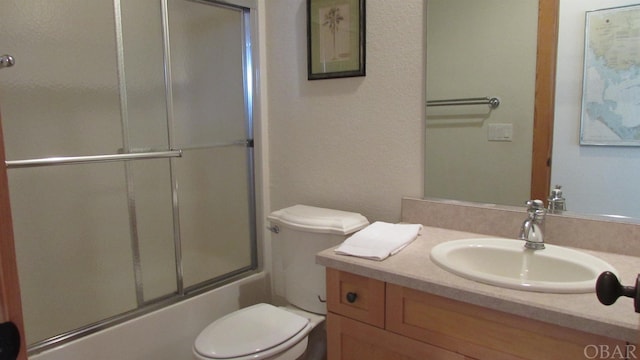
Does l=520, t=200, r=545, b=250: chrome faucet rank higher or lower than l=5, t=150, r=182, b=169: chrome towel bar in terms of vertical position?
lower

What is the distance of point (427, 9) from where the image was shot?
158 cm

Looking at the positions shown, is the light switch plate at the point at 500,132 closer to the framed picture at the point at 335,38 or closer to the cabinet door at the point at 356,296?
the framed picture at the point at 335,38

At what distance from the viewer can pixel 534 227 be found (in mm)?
1280

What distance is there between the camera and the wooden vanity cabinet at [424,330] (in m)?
0.96

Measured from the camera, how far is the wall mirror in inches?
50.9

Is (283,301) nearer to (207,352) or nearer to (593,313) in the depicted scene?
(207,352)

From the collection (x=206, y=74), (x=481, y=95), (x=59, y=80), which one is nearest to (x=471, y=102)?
(x=481, y=95)

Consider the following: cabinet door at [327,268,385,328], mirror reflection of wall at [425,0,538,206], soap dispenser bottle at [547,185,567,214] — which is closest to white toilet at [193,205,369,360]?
cabinet door at [327,268,385,328]

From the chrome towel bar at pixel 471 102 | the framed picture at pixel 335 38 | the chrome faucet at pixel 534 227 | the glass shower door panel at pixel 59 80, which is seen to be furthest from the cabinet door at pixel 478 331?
the glass shower door panel at pixel 59 80

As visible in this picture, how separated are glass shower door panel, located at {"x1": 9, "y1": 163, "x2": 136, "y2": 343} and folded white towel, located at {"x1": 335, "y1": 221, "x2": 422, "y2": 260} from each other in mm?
1133

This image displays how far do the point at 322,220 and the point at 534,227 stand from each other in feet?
2.48

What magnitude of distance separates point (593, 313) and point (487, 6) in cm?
109

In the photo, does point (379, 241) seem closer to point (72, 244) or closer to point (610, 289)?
point (610, 289)

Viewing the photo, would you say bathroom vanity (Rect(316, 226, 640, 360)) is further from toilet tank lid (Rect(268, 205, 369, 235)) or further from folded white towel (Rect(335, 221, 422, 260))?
toilet tank lid (Rect(268, 205, 369, 235))
